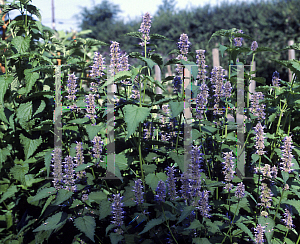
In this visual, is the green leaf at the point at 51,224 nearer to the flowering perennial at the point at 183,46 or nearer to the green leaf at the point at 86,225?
the green leaf at the point at 86,225

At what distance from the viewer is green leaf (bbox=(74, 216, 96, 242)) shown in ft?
6.11

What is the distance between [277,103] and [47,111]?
2.05m

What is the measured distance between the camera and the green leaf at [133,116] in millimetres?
1749

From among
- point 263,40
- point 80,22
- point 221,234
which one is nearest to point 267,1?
point 263,40

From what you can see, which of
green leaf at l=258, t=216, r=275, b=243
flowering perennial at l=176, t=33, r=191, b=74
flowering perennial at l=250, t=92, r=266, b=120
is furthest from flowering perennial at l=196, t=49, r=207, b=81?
green leaf at l=258, t=216, r=275, b=243

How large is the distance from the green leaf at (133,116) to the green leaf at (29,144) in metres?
1.07

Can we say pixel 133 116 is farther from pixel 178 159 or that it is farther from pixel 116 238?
pixel 116 238

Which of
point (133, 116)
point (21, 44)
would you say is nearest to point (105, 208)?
point (133, 116)

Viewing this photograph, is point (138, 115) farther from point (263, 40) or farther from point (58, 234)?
point (263, 40)

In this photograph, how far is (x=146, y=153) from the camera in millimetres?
2285

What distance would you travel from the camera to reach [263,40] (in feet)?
38.9

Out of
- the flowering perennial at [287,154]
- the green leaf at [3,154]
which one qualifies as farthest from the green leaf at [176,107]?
the green leaf at [3,154]

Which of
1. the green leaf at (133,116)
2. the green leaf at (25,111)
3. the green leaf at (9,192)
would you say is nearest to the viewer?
the green leaf at (133,116)

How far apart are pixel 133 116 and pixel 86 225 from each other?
78 centimetres
